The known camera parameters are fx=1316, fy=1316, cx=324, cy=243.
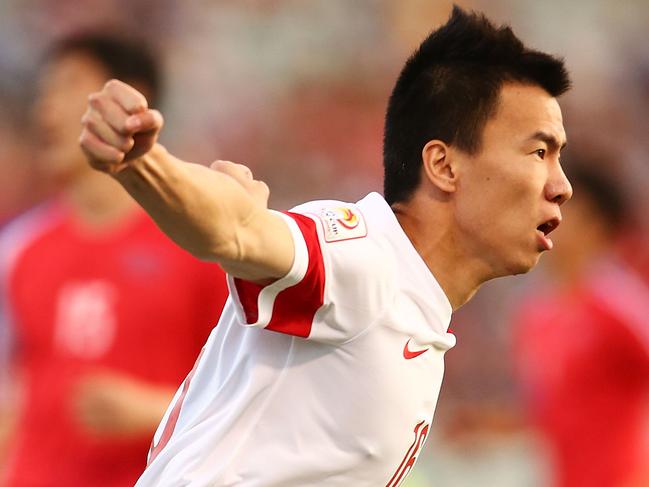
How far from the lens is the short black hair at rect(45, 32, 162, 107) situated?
5180 mm

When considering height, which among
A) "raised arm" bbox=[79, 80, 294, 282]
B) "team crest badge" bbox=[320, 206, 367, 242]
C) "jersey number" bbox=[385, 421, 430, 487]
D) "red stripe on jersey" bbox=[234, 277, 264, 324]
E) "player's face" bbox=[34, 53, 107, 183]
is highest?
"player's face" bbox=[34, 53, 107, 183]

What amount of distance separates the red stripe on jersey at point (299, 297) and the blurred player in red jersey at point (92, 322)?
199 centimetres

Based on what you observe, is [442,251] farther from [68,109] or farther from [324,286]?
[68,109]

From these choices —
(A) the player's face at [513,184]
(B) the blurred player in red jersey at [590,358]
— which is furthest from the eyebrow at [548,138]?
(B) the blurred player in red jersey at [590,358]

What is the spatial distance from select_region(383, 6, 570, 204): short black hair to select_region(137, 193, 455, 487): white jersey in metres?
0.27

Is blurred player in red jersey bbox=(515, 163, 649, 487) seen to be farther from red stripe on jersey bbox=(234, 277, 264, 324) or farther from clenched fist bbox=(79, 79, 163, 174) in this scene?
clenched fist bbox=(79, 79, 163, 174)

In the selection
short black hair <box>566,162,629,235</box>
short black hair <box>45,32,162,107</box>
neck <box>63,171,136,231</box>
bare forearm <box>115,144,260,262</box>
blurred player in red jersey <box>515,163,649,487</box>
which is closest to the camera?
bare forearm <box>115,144,260,262</box>

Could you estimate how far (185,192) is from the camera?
2.32 meters

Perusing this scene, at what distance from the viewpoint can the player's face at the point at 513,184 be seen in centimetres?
307

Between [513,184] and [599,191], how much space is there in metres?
4.32

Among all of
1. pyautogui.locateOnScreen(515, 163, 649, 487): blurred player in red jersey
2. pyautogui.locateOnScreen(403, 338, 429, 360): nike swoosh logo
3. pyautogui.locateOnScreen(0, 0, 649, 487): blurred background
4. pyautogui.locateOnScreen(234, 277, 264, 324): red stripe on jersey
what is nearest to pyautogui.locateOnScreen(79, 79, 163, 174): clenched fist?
pyautogui.locateOnScreen(234, 277, 264, 324): red stripe on jersey

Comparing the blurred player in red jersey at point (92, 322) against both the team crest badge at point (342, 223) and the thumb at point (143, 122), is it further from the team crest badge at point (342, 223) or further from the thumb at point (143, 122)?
the thumb at point (143, 122)

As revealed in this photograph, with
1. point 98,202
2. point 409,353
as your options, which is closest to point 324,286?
point 409,353

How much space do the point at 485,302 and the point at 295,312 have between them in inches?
290
